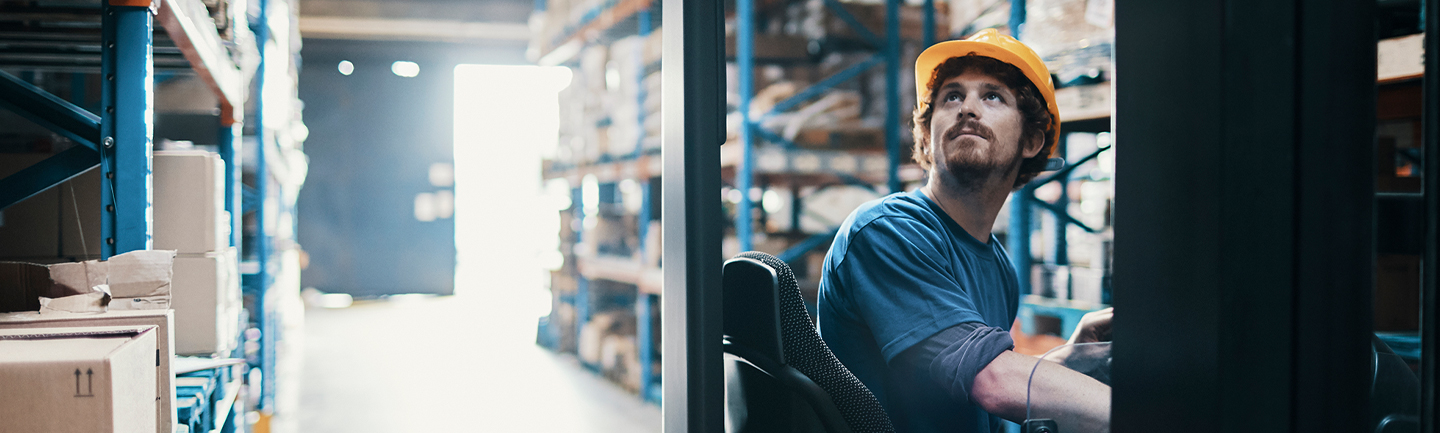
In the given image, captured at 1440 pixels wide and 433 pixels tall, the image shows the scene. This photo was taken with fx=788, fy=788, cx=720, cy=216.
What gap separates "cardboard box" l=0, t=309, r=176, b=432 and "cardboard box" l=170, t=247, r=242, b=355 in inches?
58.3

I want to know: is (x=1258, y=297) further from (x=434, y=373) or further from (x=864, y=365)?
Answer: (x=434, y=373)

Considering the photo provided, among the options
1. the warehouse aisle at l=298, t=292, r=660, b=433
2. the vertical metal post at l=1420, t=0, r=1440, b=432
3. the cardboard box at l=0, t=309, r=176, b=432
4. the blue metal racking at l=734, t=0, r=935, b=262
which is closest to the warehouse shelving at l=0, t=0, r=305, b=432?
the cardboard box at l=0, t=309, r=176, b=432

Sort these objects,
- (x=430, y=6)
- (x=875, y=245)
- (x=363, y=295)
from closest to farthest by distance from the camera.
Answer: (x=875, y=245) → (x=430, y=6) → (x=363, y=295)

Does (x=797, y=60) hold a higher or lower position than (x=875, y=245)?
higher

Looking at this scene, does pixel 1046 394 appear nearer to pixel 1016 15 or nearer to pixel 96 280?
pixel 96 280

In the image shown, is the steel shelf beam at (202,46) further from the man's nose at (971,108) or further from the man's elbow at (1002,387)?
the man's elbow at (1002,387)

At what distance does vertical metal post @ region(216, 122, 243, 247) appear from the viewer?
12.1ft

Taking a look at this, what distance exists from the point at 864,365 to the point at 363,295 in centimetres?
1281

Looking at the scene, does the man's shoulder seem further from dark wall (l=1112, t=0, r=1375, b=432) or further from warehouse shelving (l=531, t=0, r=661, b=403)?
warehouse shelving (l=531, t=0, r=661, b=403)

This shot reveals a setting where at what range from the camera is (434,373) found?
6.62 meters

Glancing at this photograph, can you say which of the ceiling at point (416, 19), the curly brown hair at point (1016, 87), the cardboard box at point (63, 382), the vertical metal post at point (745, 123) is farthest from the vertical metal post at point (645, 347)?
the ceiling at point (416, 19)

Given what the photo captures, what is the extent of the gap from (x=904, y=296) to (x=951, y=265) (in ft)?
0.70

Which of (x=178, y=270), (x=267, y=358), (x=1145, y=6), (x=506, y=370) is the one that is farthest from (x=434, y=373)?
(x=1145, y=6)

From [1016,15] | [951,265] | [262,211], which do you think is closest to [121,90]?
[951,265]
